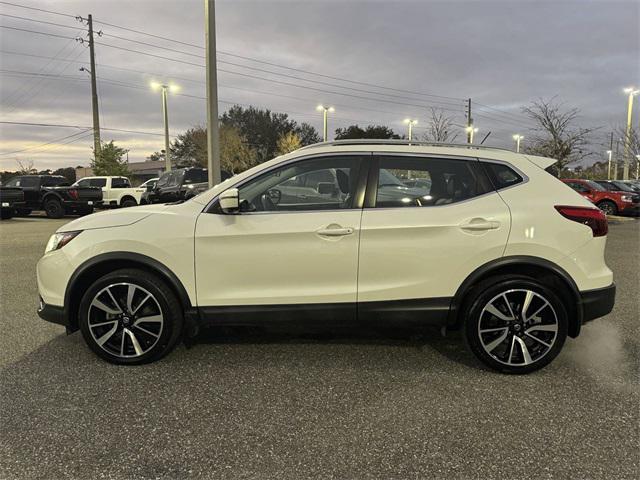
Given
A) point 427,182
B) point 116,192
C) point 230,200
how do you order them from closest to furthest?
point 230,200 → point 427,182 → point 116,192

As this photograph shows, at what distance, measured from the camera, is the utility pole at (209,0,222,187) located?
1126cm

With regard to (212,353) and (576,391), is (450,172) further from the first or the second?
(212,353)

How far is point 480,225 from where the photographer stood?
3410mm

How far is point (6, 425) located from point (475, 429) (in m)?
2.88

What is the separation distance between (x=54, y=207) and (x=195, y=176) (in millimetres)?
5928

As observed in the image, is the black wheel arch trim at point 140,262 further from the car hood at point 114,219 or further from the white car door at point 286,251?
the car hood at point 114,219

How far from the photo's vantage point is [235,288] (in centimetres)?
350

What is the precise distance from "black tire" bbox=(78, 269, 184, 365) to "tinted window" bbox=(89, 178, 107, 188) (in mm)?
20327

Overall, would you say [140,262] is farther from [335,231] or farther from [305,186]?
[335,231]

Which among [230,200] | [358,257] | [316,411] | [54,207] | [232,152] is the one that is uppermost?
[232,152]

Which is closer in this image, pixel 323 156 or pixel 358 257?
pixel 358 257

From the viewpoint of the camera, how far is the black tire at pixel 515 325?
11.3 ft

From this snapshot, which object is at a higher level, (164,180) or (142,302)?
(164,180)

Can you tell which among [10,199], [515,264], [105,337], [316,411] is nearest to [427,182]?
[515,264]
